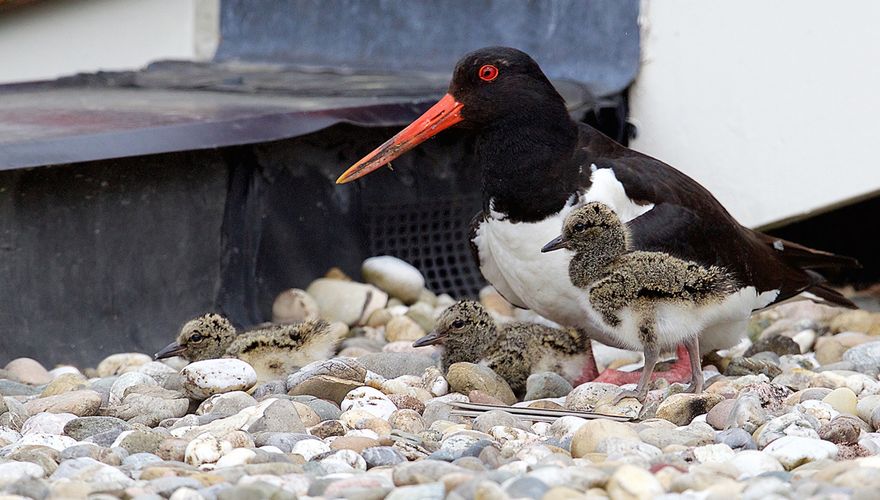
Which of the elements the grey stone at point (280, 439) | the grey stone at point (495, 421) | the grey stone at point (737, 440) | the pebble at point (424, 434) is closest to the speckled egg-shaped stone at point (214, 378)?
the pebble at point (424, 434)

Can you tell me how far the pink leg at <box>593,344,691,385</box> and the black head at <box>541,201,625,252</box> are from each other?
626 millimetres

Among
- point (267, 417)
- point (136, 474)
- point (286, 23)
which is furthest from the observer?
point (286, 23)

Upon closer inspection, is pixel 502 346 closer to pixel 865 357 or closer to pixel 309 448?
pixel 865 357

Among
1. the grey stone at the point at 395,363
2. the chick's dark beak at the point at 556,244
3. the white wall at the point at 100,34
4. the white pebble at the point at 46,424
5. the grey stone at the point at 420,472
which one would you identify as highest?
the white wall at the point at 100,34

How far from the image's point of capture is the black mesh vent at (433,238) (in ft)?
22.0

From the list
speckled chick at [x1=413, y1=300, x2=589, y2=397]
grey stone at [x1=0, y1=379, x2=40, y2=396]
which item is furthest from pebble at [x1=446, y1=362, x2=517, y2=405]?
grey stone at [x1=0, y1=379, x2=40, y2=396]

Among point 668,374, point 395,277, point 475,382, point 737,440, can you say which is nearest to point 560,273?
point 475,382

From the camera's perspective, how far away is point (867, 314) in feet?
19.7

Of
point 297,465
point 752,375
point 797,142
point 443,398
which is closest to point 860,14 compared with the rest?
point 797,142

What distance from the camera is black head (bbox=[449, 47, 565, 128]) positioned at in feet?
16.2

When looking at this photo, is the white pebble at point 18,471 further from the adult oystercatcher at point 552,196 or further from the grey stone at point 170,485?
the adult oystercatcher at point 552,196

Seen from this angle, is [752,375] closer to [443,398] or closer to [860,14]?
[443,398]

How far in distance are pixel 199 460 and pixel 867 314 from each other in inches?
143

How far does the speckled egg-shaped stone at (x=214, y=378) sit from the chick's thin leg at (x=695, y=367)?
1454 millimetres
